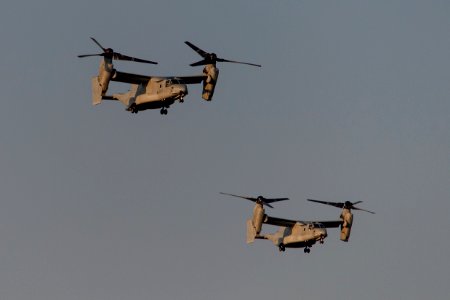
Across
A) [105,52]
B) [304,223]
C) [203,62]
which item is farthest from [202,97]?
[304,223]

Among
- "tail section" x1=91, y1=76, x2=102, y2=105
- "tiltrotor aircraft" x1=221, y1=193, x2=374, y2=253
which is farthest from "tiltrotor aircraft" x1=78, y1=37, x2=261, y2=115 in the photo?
"tiltrotor aircraft" x1=221, y1=193, x2=374, y2=253

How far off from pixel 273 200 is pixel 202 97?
11.4 metres

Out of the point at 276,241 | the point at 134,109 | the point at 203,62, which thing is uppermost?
the point at 203,62

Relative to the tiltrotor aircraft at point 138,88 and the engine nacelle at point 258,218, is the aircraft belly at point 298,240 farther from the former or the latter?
the tiltrotor aircraft at point 138,88

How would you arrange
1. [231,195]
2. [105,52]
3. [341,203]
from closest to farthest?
[105,52], [231,195], [341,203]

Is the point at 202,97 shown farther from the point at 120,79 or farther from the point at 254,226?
the point at 254,226

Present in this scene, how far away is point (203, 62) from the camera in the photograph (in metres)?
81.9

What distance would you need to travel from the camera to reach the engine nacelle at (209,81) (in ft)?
264

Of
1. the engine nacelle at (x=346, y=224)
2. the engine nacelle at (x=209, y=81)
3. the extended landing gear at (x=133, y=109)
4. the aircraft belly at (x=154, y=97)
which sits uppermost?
the engine nacelle at (x=209, y=81)

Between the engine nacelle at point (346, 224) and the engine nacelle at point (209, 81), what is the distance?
16782 mm

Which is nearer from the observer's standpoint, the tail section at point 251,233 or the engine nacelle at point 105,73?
the engine nacelle at point 105,73

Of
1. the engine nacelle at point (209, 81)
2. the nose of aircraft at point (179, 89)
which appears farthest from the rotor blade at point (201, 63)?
the nose of aircraft at point (179, 89)

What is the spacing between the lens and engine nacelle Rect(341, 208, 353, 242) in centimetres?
8753

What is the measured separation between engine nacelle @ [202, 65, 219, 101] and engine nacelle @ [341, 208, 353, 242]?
16.8 metres
